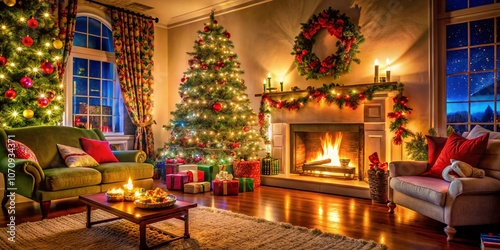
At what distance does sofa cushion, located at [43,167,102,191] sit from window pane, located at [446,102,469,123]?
14.2ft

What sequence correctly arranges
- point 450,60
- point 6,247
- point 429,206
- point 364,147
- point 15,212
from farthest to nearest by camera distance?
A: point 364,147 < point 450,60 < point 15,212 < point 429,206 < point 6,247

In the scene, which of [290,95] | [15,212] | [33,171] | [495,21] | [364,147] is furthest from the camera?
[290,95]

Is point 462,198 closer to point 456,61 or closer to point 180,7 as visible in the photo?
point 456,61

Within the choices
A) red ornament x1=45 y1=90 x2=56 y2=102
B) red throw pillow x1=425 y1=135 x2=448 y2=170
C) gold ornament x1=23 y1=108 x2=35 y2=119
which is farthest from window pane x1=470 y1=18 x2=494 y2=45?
gold ornament x1=23 y1=108 x2=35 y2=119

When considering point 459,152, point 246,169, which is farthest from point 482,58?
point 246,169

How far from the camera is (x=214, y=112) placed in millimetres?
5680

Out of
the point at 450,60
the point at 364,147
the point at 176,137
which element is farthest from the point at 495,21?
the point at 176,137

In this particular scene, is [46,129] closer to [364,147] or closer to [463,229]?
[364,147]

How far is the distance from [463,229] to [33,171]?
13.8 ft

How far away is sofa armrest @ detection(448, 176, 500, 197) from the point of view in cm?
300

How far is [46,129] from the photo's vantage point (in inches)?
182

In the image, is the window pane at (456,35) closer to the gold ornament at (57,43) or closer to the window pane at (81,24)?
the gold ornament at (57,43)

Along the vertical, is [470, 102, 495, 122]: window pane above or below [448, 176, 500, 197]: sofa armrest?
above

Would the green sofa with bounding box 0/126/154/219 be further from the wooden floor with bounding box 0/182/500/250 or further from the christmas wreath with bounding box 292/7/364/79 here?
the christmas wreath with bounding box 292/7/364/79
